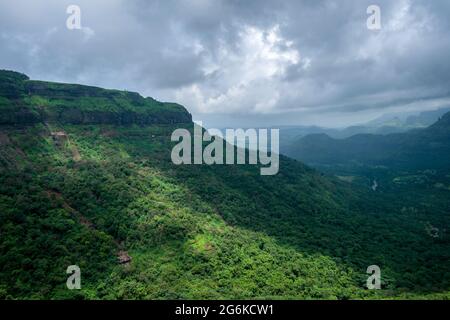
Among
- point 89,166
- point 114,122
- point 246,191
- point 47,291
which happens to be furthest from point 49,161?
point 246,191

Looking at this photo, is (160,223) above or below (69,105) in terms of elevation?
below

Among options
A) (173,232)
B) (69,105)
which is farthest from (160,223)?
(69,105)

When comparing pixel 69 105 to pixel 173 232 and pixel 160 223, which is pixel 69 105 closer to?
pixel 160 223

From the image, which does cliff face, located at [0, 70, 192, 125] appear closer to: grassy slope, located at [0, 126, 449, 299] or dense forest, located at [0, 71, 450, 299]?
dense forest, located at [0, 71, 450, 299]

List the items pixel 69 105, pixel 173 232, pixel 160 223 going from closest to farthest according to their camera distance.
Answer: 1. pixel 173 232
2. pixel 160 223
3. pixel 69 105

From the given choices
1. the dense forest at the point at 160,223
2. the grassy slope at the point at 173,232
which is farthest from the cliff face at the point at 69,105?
the grassy slope at the point at 173,232
